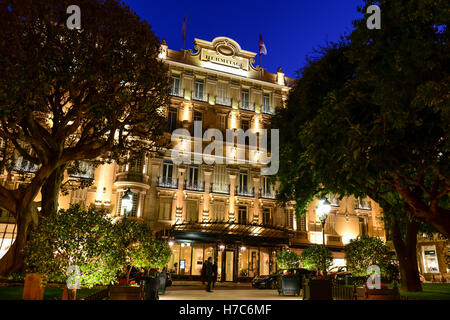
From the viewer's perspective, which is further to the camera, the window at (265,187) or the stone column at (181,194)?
the window at (265,187)

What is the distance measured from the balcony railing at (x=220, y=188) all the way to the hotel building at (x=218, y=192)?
0.32 ft

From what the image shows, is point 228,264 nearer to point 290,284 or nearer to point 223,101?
point 290,284

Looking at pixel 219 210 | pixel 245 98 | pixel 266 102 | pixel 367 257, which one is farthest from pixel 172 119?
pixel 367 257

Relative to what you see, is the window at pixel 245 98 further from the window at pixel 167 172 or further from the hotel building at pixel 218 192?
the window at pixel 167 172

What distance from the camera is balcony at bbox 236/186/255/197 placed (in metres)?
31.7

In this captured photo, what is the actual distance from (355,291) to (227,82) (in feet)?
85.6

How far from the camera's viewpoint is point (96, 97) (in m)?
11.4

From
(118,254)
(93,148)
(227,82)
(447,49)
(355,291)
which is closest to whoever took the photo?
(118,254)

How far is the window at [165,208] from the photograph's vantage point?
28859 mm

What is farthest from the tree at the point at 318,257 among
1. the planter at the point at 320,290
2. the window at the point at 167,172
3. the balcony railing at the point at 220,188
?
the window at the point at 167,172
